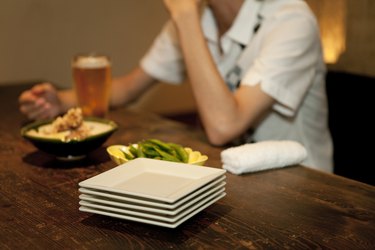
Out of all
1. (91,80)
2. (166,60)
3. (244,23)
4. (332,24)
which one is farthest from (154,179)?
(332,24)

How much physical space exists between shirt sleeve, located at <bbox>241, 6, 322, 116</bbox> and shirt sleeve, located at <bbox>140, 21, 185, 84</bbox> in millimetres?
475

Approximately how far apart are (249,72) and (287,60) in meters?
0.12

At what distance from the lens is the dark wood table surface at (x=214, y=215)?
0.95 meters

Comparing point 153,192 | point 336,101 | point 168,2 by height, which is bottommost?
point 336,101

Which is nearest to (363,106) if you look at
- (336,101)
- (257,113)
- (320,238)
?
(336,101)

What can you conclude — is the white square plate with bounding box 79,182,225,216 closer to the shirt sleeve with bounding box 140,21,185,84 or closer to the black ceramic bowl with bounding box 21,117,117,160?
the black ceramic bowl with bounding box 21,117,117,160

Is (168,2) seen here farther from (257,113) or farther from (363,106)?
(363,106)

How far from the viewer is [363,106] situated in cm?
181

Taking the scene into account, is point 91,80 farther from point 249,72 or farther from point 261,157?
point 261,157

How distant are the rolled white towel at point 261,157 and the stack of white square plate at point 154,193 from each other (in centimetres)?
21

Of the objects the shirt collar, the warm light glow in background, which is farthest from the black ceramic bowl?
the warm light glow in background

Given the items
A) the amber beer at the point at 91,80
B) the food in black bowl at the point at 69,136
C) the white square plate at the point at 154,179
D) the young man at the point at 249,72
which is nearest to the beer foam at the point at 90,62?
the amber beer at the point at 91,80

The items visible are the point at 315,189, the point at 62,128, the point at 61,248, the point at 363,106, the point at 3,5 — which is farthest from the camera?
the point at 3,5

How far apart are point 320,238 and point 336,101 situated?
106 centimetres
